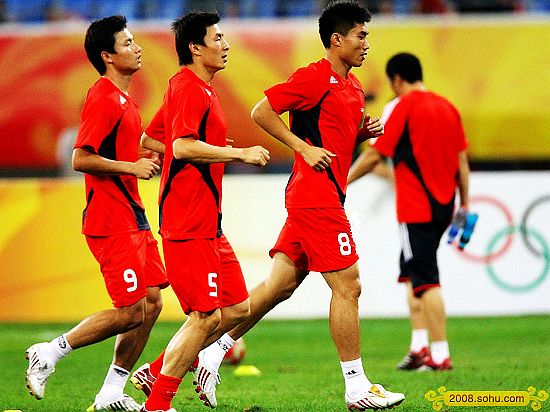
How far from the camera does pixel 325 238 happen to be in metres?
7.45

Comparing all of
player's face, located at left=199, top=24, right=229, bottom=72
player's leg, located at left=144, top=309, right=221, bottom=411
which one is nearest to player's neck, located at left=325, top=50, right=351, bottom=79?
player's face, located at left=199, top=24, right=229, bottom=72

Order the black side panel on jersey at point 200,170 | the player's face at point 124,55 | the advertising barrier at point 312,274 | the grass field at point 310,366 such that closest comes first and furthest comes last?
1. the black side panel on jersey at point 200,170
2. the player's face at point 124,55
3. the grass field at point 310,366
4. the advertising barrier at point 312,274

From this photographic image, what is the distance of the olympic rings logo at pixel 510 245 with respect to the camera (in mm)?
13609

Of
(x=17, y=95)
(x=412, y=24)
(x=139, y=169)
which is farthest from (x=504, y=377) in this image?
(x=17, y=95)

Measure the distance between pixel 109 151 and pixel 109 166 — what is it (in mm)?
250

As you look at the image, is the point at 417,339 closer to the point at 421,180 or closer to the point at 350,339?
the point at 421,180

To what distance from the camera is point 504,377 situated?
9062 mm

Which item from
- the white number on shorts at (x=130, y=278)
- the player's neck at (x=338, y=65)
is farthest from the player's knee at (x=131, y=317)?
the player's neck at (x=338, y=65)

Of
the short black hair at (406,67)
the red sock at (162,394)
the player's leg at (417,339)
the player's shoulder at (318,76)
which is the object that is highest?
the player's shoulder at (318,76)

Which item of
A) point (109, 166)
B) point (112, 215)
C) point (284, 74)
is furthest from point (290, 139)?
point (284, 74)

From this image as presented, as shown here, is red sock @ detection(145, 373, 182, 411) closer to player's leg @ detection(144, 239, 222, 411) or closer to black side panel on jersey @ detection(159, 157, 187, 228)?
player's leg @ detection(144, 239, 222, 411)

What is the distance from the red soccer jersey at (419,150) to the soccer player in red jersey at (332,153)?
234 cm

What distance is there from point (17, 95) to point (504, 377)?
8606mm

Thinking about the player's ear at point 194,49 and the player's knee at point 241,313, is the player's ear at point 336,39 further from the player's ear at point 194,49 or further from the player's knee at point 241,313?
the player's knee at point 241,313
